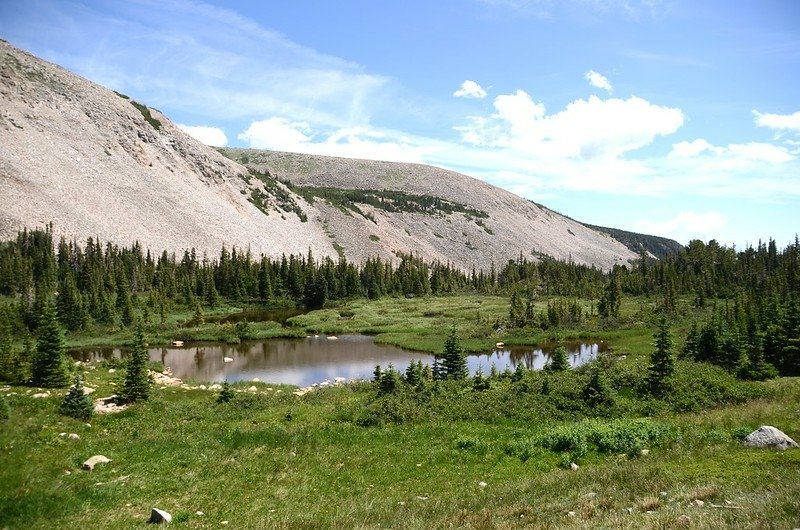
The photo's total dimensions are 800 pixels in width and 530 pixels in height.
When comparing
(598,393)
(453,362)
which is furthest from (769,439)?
(453,362)

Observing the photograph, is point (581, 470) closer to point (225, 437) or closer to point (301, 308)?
point (225, 437)

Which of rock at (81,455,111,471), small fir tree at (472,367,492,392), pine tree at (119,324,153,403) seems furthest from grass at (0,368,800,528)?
small fir tree at (472,367,492,392)

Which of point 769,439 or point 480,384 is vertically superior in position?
point 769,439

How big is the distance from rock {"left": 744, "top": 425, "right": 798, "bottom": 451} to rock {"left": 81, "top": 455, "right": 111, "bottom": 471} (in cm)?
2413

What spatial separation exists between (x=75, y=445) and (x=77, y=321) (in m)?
58.5

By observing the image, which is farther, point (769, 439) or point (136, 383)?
point (136, 383)

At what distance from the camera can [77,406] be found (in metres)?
26.3

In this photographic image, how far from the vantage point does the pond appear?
49219 millimetres

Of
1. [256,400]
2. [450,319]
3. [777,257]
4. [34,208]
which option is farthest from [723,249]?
[34,208]

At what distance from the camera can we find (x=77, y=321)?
7000cm

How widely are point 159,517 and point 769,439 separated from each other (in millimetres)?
20367

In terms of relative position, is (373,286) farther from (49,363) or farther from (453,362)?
(49,363)

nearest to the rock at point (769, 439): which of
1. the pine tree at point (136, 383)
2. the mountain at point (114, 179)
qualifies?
the pine tree at point (136, 383)

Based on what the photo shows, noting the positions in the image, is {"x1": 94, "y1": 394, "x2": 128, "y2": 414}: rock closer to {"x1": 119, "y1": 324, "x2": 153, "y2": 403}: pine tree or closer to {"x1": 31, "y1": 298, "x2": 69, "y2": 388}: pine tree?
{"x1": 119, "y1": 324, "x2": 153, "y2": 403}: pine tree
